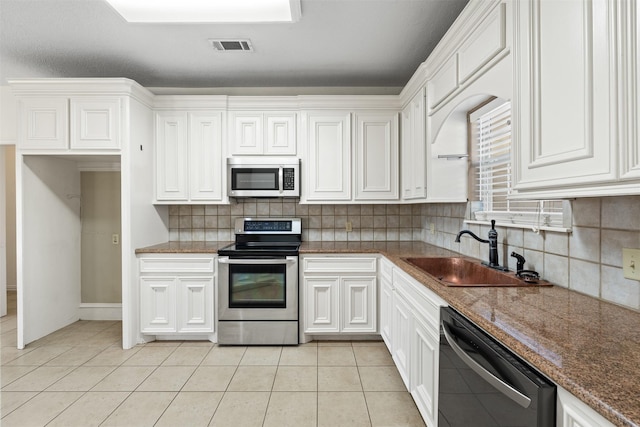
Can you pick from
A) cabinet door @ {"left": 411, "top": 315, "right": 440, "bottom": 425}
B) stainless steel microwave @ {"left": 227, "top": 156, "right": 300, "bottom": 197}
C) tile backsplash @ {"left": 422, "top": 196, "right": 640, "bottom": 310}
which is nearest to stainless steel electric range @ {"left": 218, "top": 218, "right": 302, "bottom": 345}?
stainless steel microwave @ {"left": 227, "top": 156, "right": 300, "bottom": 197}

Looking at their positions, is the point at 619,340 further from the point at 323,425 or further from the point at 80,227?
the point at 80,227

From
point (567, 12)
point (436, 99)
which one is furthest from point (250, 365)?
point (567, 12)

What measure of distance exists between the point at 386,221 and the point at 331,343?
54.2 inches

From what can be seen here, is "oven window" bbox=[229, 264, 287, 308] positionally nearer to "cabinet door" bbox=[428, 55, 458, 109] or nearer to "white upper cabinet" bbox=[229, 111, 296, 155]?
"white upper cabinet" bbox=[229, 111, 296, 155]

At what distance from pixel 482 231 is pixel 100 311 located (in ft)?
12.8

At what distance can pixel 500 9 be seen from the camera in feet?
4.39

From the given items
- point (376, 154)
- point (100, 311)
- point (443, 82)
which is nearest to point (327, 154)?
point (376, 154)

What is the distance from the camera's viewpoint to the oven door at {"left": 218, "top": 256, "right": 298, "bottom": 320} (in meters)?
2.75

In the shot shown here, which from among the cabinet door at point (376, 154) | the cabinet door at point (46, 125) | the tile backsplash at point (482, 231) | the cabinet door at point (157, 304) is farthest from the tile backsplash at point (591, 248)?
the cabinet door at point (46, 125)

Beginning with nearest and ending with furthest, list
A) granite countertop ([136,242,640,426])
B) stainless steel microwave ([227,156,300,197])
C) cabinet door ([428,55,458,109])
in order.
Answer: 1. granite countertop ([136,242,640,426])
2. cabinet door ([428,55,458,109])
3. stainless steel microwave ([227,156,300,197])

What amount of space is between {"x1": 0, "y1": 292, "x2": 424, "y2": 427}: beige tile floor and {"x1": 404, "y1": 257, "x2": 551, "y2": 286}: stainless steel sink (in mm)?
825

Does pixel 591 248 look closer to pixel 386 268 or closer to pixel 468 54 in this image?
pixel 468 54

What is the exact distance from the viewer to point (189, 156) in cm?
305

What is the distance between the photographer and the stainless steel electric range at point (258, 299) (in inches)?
108
